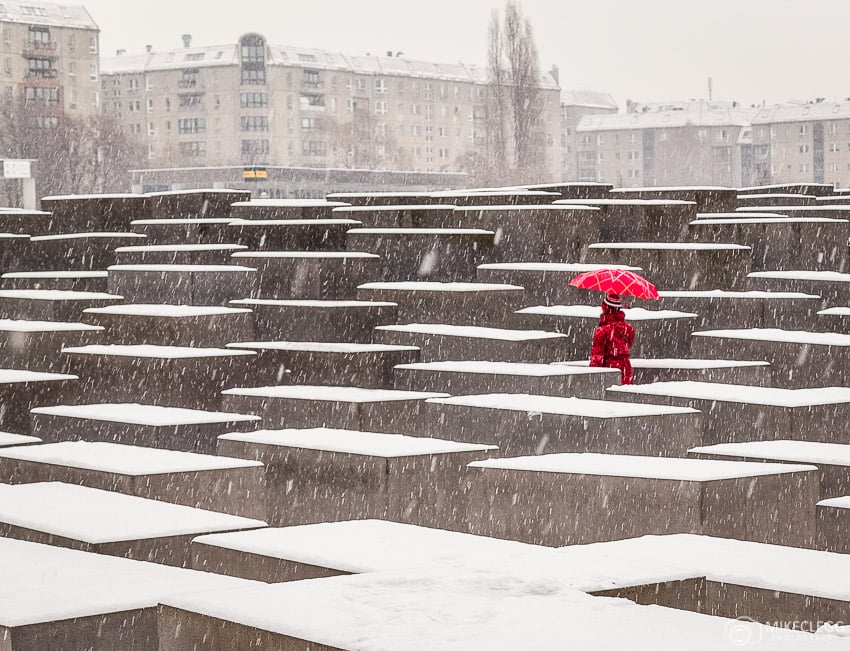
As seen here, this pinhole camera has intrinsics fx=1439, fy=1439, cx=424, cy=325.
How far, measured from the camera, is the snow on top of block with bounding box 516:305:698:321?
38.1 ft

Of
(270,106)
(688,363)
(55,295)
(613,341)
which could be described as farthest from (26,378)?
(270,106)

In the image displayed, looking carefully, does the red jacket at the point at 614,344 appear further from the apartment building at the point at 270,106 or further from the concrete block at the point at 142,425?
the apartment building at the point at 270,106

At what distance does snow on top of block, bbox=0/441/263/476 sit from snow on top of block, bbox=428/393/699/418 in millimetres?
1746

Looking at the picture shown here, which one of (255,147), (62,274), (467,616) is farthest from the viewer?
(255,147)

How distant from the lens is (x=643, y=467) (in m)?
5.97

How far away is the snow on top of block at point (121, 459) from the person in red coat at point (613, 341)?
13.7 ft

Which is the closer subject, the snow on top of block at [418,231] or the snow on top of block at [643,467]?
the snow on top of block at [643,467]

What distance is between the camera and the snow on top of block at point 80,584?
389 cm

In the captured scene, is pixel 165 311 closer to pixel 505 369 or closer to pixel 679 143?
pixel 505 369

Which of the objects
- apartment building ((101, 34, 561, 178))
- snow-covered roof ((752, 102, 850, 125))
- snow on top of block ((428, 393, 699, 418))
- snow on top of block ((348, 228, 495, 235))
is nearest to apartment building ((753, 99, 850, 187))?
snow-covered roof ((752, 102, 850, 125))

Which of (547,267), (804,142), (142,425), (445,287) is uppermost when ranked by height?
(804,142)

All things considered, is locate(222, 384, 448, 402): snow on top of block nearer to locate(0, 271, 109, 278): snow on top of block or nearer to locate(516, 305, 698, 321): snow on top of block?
locate(516, 305, 698, 321): snow on top of block

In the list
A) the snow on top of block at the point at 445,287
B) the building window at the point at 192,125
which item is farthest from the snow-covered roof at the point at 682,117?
the snow on top of block at the point at 445,287

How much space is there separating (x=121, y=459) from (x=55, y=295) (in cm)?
722
